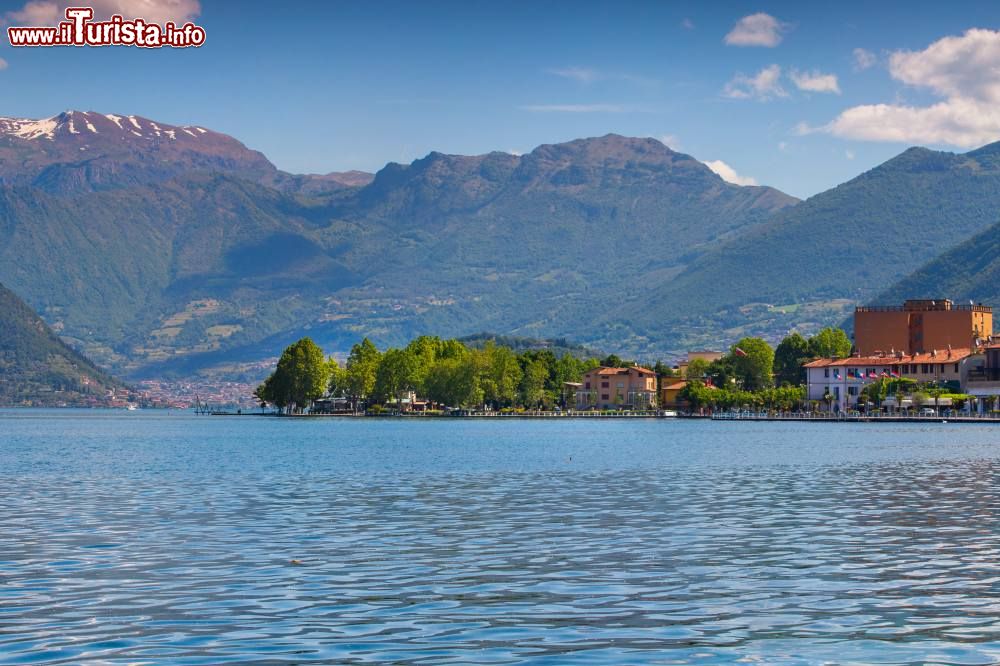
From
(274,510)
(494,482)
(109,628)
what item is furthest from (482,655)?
(494,482)

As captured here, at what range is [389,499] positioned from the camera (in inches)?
2185

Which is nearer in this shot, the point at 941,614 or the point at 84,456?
the point at 941,614

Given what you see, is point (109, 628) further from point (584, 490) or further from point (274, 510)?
point (584, 490)

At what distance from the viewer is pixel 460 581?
31.8 meters

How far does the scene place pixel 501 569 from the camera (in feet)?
111

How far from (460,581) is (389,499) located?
23940 mm

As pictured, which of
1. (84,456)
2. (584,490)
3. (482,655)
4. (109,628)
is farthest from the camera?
(84,456)

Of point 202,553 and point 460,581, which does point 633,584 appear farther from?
point 202,553

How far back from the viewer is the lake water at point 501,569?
24.4 meters

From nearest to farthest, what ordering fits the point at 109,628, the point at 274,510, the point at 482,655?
the point at 482,655 < the point at 109,628 < the point at 274,510

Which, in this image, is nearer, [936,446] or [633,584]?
[633,584]

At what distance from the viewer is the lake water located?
959 inches

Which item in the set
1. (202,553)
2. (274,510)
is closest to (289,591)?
(202,553)

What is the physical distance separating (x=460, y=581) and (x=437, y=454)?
226 feet
